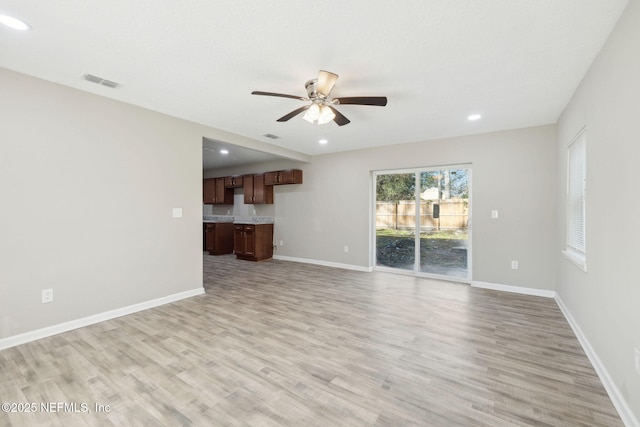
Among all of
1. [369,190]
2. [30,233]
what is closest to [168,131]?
[30,233]

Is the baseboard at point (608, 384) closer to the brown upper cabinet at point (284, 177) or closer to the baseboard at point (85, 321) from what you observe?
the baseboard at point (85, 321)

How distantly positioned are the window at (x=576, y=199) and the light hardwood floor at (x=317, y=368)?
0.80 metres

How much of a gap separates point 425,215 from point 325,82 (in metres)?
3.47

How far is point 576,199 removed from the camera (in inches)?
121

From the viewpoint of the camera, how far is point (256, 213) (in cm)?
763

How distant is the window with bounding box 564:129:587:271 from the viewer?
9.29ft

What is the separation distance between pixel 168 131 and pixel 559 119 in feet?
17.0

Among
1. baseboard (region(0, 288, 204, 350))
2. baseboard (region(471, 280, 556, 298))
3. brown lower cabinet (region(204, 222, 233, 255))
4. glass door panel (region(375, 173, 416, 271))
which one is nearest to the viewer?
baseboard (region(0, 288, 204, 350))

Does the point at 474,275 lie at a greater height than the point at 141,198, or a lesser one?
lesser

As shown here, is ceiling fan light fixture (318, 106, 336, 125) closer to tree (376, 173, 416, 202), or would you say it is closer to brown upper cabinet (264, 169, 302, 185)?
tree (376, 173, 416, 202)

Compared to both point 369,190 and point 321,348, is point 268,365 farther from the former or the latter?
point 369,190

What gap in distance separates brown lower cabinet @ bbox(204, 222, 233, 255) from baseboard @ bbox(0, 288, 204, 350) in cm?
373

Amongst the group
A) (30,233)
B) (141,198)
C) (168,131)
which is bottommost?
(30,233)

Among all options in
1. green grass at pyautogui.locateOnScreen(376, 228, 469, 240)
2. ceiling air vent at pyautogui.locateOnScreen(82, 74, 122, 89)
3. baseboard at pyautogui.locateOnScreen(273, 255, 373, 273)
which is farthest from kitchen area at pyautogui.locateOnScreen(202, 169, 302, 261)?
ceiling air vent at pyautogui.locateOnScreen(82, 74, 122, 89)
